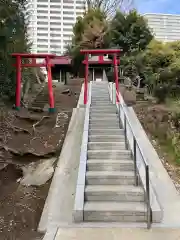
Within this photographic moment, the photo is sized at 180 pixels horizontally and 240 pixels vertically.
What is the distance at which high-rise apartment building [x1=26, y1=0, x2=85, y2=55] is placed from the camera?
55656 millimetres

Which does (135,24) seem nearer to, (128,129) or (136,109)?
(136,109)

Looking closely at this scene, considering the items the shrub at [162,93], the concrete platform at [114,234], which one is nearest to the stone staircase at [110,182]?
the concrete platform at [114,234]

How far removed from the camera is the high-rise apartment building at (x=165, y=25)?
49.4 meters

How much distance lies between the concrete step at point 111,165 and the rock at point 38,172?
1.03 metres

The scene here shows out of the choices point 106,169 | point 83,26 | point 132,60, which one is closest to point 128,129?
point 106,169

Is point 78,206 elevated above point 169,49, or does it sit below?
below

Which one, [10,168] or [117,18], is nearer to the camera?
[10,168]

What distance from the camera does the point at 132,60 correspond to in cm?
2167

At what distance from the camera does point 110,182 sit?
6703 millimetres

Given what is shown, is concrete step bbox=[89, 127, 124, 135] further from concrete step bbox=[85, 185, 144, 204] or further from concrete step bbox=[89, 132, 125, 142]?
concrete step bbox=[85, 185, 144, 204]

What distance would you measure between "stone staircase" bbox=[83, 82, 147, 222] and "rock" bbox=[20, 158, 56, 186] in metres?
1.00

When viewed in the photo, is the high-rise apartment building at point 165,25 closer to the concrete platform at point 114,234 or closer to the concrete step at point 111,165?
the concrete step at point 111,165

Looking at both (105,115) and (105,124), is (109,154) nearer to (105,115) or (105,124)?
(105,124)

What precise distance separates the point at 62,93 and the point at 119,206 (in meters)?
14.3
